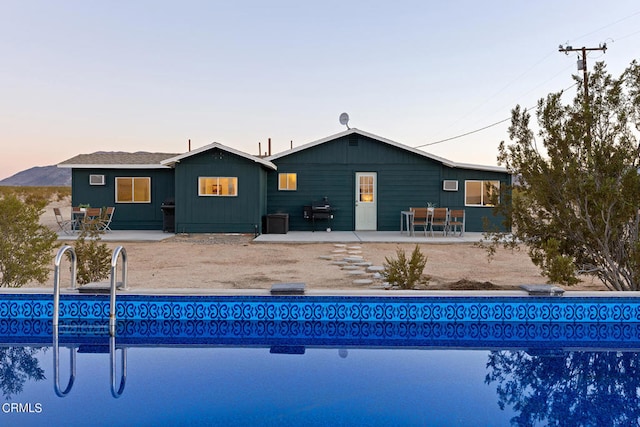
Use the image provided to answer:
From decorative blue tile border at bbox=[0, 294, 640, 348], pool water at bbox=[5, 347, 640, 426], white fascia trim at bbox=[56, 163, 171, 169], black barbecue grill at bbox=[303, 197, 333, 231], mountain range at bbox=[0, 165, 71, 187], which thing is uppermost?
mountain range at bbox=[0, 165, 71, 187]

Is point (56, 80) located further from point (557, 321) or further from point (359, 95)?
point (557, 321)

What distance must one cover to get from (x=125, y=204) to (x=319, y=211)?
22.5 feet

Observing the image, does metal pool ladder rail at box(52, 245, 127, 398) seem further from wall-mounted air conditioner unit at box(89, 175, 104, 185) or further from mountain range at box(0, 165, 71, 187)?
mountain range at box(0, 165, 71, 187)

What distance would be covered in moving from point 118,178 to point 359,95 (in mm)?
10835

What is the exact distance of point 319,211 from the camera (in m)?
17.7

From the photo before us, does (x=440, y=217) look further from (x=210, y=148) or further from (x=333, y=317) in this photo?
(x=333, y=317)

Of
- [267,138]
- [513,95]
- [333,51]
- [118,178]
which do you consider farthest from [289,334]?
[267,138]

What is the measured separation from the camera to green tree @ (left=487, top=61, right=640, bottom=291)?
5.98m

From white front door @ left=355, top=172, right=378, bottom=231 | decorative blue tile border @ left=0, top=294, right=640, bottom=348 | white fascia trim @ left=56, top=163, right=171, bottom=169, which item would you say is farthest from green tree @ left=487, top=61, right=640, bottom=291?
white fascia trim @ left=56, top=163, right=171, bottom=169

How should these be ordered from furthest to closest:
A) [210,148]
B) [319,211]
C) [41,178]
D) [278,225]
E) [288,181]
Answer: [41,178] → [288,181] → [319,211] → [278,225] → [210,148]

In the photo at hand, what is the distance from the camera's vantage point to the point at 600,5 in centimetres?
1605

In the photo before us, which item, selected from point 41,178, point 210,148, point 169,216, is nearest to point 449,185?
point 210,148

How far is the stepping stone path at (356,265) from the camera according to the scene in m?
7.78

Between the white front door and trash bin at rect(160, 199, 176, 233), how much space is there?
631 cm
